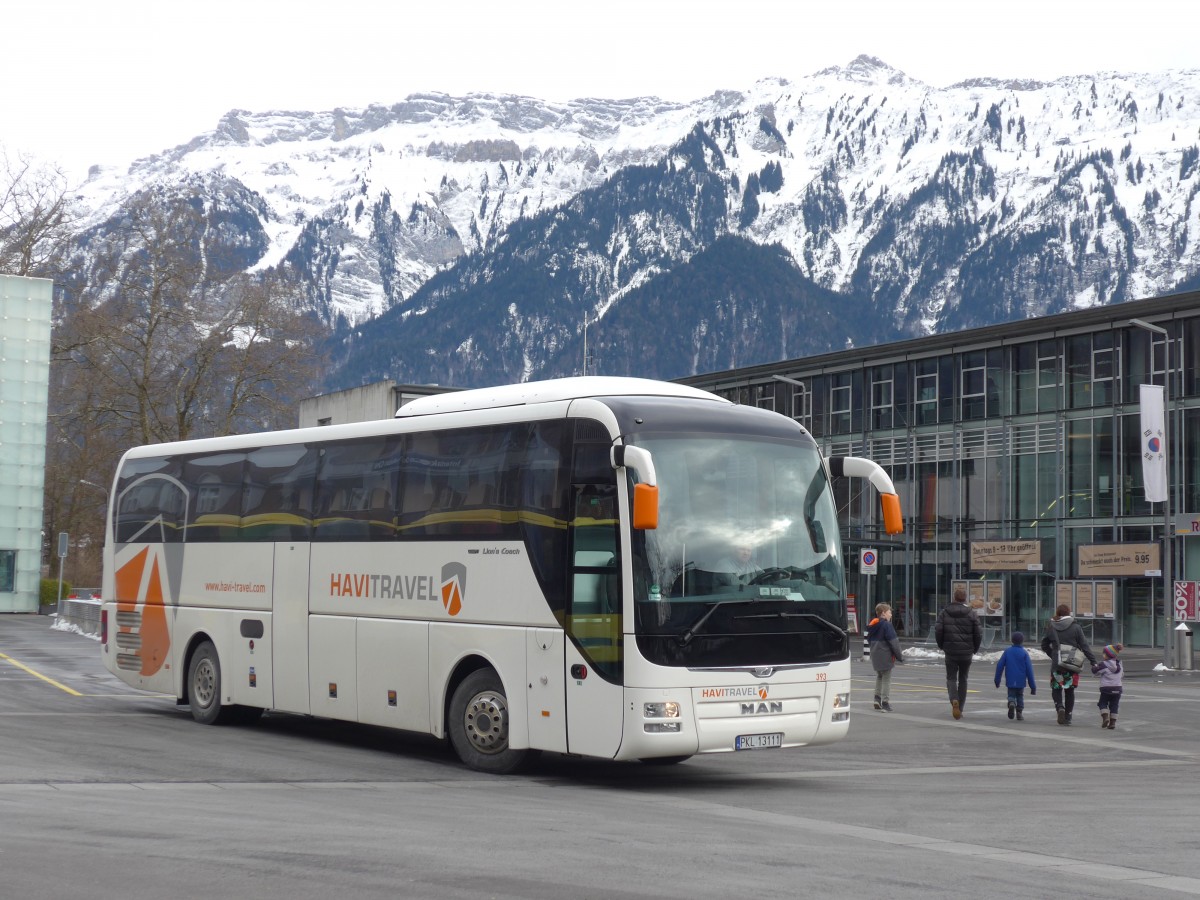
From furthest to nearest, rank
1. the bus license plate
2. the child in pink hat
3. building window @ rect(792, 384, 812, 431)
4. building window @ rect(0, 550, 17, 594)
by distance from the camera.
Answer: building window @ rect(0, 550, 17, 594)
building window @ rect(792, 384, 812, 431)
the child in pink hat
the bus license plate

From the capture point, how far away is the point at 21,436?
67125mm

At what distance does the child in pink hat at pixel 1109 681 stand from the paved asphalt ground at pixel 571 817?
1129mm

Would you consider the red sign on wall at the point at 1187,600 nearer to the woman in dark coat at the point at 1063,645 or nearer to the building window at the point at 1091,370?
the building window at the point at 1091,370

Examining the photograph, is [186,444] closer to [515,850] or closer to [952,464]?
[515,850]

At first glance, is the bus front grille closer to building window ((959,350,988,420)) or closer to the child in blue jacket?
the child in blue jacket

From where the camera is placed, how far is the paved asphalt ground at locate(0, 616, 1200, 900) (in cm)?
864

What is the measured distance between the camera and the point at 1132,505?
163 feet

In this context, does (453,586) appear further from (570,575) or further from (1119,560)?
(1119,560)

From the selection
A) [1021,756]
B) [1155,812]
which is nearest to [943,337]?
[1021,756]

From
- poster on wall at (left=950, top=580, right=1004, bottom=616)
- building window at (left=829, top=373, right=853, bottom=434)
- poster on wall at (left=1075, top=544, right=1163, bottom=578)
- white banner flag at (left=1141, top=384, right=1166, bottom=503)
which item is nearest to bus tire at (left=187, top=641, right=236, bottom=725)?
white banner flag at (left=1141, top=384, right=1166, bottom=503)

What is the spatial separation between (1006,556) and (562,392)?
136 feet

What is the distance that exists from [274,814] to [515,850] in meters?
2.37

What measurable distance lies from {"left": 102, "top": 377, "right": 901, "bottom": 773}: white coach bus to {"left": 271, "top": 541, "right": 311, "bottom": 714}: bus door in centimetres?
3

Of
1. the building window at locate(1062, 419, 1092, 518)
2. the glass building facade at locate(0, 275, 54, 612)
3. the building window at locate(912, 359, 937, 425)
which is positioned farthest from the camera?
the glass building facade at locate(0, 275, 54, 612)
